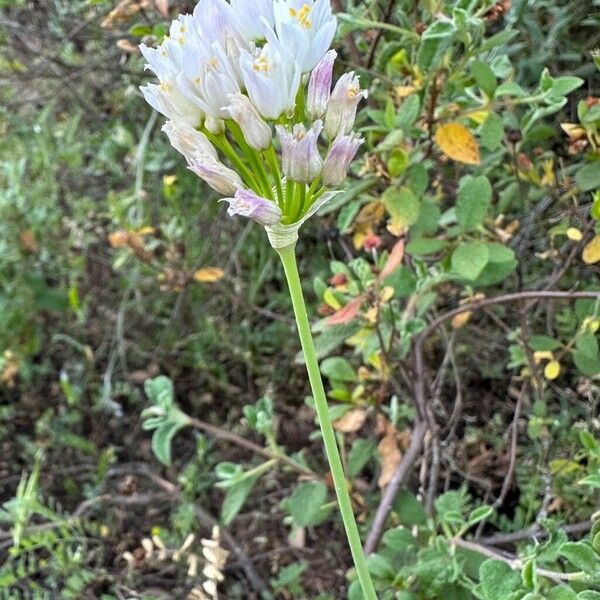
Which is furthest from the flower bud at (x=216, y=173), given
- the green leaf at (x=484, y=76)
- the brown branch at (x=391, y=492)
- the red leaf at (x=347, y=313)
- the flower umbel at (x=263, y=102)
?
the brown branch at (x=391, y=492)

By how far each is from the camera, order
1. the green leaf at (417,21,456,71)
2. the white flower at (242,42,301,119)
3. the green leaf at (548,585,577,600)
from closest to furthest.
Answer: the white flower at (242,42,301,119), the green leaf at (548,585,577,600), the green leaf at (417,21,456,71)

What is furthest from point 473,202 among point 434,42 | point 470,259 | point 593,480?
point 593,480

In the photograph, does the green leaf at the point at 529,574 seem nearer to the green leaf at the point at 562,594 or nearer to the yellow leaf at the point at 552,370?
the green leaf at the point at 562,594

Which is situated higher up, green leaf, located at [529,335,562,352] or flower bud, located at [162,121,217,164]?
flower bud, located at [162,121,217,164]

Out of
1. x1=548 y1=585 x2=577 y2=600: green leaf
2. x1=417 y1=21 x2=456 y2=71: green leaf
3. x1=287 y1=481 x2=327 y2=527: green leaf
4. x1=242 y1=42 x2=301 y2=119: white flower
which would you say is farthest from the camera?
x1=287 y1=481 x2=327 y2=527: green leaf

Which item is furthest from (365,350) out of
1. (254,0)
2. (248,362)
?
(248,362)

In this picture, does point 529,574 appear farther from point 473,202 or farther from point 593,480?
point 473,202

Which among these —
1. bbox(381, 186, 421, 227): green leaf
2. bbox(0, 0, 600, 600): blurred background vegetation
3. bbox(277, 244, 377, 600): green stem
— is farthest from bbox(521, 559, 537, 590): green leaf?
bbox(381, 186, 421, 227): green leaf

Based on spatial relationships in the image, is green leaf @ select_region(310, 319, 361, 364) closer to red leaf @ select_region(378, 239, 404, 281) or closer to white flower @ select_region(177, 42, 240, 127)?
red leaf @ select_region(378, 239, 404, 281)
